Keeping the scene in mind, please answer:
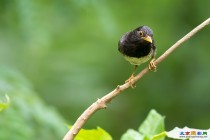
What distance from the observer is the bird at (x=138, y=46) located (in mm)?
3191

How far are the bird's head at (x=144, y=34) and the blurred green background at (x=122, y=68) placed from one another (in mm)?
2348

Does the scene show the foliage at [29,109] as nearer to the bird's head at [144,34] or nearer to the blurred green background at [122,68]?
the bird's head at [144,34]

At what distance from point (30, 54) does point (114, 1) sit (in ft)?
4.04

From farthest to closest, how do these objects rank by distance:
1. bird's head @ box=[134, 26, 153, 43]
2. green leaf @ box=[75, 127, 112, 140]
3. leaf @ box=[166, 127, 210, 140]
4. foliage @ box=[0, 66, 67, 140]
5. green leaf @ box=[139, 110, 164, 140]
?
foliage @ box=[0, 66, 67, 140]
bird's head @ box=[134, 26, 153, 43]
green leaf @ box=[139, 110, 164, 140]
green leaf @ box=[75, 127, 112, 140]
leaf @ box=[166, 127, 210, 140]

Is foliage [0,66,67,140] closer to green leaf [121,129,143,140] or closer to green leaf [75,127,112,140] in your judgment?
green leaf [121,129,143,140]

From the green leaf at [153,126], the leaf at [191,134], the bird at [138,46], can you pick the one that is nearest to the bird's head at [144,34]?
the bird at [138,46]

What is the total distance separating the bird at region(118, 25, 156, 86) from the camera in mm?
3191

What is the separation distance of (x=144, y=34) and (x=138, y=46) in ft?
0.42

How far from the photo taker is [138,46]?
332cm

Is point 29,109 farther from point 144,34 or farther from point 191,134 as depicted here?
point 191,134

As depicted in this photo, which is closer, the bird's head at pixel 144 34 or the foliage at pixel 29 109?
the bird's head at pixel 144 34

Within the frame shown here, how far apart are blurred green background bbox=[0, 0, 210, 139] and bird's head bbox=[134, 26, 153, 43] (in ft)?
7.70

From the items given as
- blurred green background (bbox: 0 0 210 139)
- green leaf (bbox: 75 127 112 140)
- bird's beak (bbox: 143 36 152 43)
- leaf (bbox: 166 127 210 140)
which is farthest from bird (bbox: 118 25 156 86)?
blurred green background (bbox: 0 0 210 139)

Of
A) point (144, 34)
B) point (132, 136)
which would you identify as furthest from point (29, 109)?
point (132, 136)
